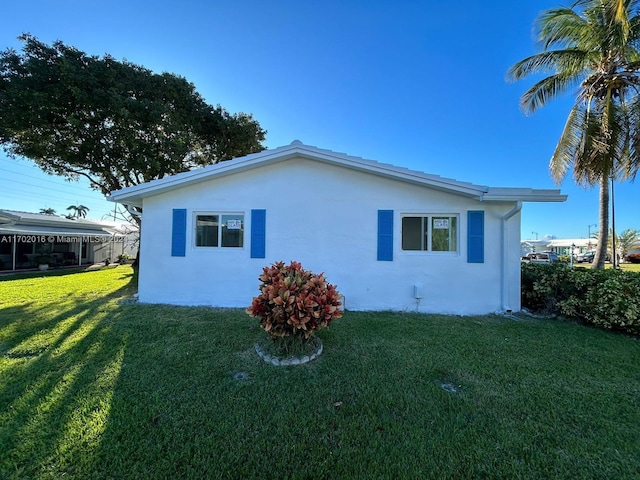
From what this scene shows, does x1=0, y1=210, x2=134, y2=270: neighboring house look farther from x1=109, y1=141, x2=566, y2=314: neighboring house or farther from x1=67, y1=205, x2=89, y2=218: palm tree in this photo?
x1=67, y1=205, x2=89, y2=218: palm tree

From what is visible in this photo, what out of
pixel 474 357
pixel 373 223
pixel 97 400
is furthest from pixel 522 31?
pixel 97 400

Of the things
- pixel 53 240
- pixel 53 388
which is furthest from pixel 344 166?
pixel 53 240

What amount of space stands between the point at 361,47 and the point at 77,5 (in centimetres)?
968

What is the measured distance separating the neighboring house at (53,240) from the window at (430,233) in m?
20.3

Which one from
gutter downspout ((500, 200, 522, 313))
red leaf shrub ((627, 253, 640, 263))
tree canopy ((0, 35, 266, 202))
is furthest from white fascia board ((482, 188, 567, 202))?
red leaf shrub ((627, 253, 640, 263))

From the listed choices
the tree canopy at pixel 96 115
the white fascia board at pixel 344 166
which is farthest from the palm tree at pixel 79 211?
the white fascia board at pixel 344 166

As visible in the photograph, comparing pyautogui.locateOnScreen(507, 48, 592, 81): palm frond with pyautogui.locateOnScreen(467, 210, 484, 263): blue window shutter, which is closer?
pyautogui.locateOnScreen(467, 210, 484, 263): blue window shutter

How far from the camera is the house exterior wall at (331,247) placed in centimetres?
687

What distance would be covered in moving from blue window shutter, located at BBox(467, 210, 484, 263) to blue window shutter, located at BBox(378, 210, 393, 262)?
1942 millimetres

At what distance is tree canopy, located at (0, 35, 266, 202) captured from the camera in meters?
10.1

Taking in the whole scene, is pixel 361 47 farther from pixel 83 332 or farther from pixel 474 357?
pixel 83 332

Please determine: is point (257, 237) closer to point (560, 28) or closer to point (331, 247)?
point (331, 247)

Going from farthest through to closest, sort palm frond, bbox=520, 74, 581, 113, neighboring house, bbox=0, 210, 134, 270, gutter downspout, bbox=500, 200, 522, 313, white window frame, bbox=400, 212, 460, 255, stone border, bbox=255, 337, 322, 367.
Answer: neighboring house, bbox=0, 210, 134, 270
palm frond, bbox=520, 74, 581, 113
white window frame, bbox=400, 212, 460, 255
gutter downspout, bbox=500, 200, 522, 313
stone border, bbox=255, 337, 322, 367

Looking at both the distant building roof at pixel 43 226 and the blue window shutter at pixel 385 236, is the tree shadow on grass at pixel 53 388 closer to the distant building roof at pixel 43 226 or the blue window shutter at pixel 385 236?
the blue window shutter at pixel 385 236
